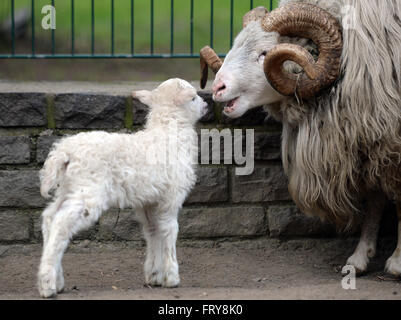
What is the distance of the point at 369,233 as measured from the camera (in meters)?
5.71

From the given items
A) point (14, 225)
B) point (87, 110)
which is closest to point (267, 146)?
point (87, 110)

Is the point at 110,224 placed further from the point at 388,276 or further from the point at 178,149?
the point at 388,276

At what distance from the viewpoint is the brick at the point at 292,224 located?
6.13 m

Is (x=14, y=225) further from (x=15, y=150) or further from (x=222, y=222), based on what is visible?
(x=222, y=222)

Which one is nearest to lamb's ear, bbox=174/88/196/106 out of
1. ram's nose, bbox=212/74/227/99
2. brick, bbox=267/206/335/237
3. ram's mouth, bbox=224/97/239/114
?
ram's nose, bbox=212/74/227/99

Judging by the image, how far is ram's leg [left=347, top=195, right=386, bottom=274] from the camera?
566 cm

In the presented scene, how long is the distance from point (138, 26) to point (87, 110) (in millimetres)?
7968

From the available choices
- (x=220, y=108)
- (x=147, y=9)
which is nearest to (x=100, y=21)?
(x=147, y=9)

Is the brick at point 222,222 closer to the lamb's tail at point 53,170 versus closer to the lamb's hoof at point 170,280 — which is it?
the lamb's hoof at point 170,280

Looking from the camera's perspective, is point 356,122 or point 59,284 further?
point 356,122

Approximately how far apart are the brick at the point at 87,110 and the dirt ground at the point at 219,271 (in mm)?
870

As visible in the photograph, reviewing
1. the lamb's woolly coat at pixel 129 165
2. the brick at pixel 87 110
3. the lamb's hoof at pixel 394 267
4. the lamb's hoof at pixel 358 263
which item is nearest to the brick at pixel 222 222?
the lamb's hoof at pixel 358 263

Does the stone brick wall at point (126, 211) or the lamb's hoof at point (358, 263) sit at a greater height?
the stone brick wall at point (126, 211)

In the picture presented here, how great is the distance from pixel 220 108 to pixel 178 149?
1.35 meters
